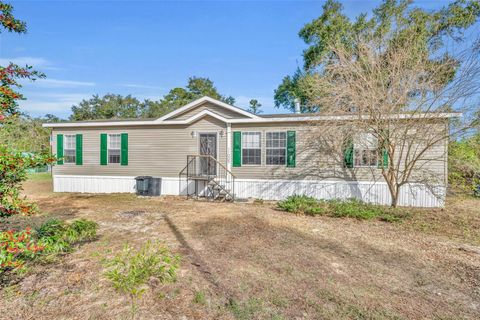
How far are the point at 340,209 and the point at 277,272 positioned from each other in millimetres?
4196

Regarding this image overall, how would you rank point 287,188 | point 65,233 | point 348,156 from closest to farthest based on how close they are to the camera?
point 65,233 → point 348,156 → point 287,188

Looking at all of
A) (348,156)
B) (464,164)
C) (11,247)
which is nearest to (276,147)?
(348,156)

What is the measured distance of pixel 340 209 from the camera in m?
7.03

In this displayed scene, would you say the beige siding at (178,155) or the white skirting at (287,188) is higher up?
the beige siding at (178,155)

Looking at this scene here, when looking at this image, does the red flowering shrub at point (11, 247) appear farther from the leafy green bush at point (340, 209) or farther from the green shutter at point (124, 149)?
the green shutter at point (124, 149)

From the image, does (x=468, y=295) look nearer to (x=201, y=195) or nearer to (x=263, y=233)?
(x=263, y=233)

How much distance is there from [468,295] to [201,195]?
847 cm

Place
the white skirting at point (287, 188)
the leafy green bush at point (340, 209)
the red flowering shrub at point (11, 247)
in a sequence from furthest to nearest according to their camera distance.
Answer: the white skirting at point (287, 188) < the leafy green bush at point (340, 209) < the red flowering shrub at point (11, 247)

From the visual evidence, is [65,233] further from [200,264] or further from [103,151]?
[103,151]

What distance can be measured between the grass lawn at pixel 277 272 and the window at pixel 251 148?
11.5 ft

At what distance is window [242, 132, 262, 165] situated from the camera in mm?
9781

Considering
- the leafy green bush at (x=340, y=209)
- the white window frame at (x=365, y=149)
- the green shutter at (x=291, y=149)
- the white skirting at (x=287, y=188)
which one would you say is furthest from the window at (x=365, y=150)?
the green shutter at (x=291, y=149)

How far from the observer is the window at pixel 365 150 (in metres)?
8.13

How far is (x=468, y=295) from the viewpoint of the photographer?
10.0 feet
